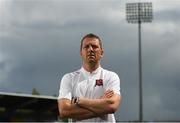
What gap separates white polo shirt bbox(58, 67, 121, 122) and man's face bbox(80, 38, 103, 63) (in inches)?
3.0

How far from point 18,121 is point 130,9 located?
60.3 feet

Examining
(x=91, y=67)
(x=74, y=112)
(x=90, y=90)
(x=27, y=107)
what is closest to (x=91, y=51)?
(x=91, y=67)

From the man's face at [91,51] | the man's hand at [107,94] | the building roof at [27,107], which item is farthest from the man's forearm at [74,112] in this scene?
the building roof at [27,107]

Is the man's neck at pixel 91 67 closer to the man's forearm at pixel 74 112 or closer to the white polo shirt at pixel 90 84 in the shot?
the white polo shirt at pixel 90 84

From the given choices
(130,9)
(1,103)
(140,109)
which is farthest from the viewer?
(130,9)

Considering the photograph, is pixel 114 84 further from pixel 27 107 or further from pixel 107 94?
pixel 27 107

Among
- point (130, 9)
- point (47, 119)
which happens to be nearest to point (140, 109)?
point (130, 9)

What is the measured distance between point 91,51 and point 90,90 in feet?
0.68

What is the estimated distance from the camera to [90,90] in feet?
7.38

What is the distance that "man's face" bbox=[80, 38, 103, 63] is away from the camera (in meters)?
2.25

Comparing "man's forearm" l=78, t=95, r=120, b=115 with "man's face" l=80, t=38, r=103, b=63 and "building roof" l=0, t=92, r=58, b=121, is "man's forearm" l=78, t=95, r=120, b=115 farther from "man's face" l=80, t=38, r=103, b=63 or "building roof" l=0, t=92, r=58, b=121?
"building roof" l=0, t=92, r=58, b=121

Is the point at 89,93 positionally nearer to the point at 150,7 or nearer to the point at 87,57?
the point at 87,57

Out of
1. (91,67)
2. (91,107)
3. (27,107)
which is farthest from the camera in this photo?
(27,107)

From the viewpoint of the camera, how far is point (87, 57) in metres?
2.25
